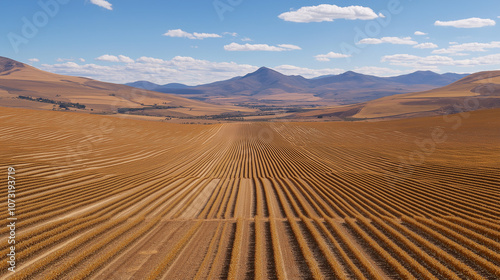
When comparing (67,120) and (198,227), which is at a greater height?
(67,120)

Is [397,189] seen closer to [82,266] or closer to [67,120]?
[82,266]

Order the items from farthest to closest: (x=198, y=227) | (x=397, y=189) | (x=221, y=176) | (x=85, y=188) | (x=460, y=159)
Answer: (x=460, y=159) → (x=221, y=176) → (x=397, y=189) → (x=85, y=188) → (x=198, y=227)

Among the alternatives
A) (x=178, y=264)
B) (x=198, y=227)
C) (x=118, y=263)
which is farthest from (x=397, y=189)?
(x=118, y=263)

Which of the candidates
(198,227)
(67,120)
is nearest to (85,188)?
(198,227)

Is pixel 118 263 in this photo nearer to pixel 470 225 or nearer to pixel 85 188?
pixel 85 188

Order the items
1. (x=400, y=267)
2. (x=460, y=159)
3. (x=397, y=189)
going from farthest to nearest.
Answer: (x=460, y=159)
(x=397, y=189)
(x=400, y=267)

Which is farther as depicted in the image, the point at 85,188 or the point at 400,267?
the point at 85,188

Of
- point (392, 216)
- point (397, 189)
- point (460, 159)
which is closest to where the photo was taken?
point (392, 216)
